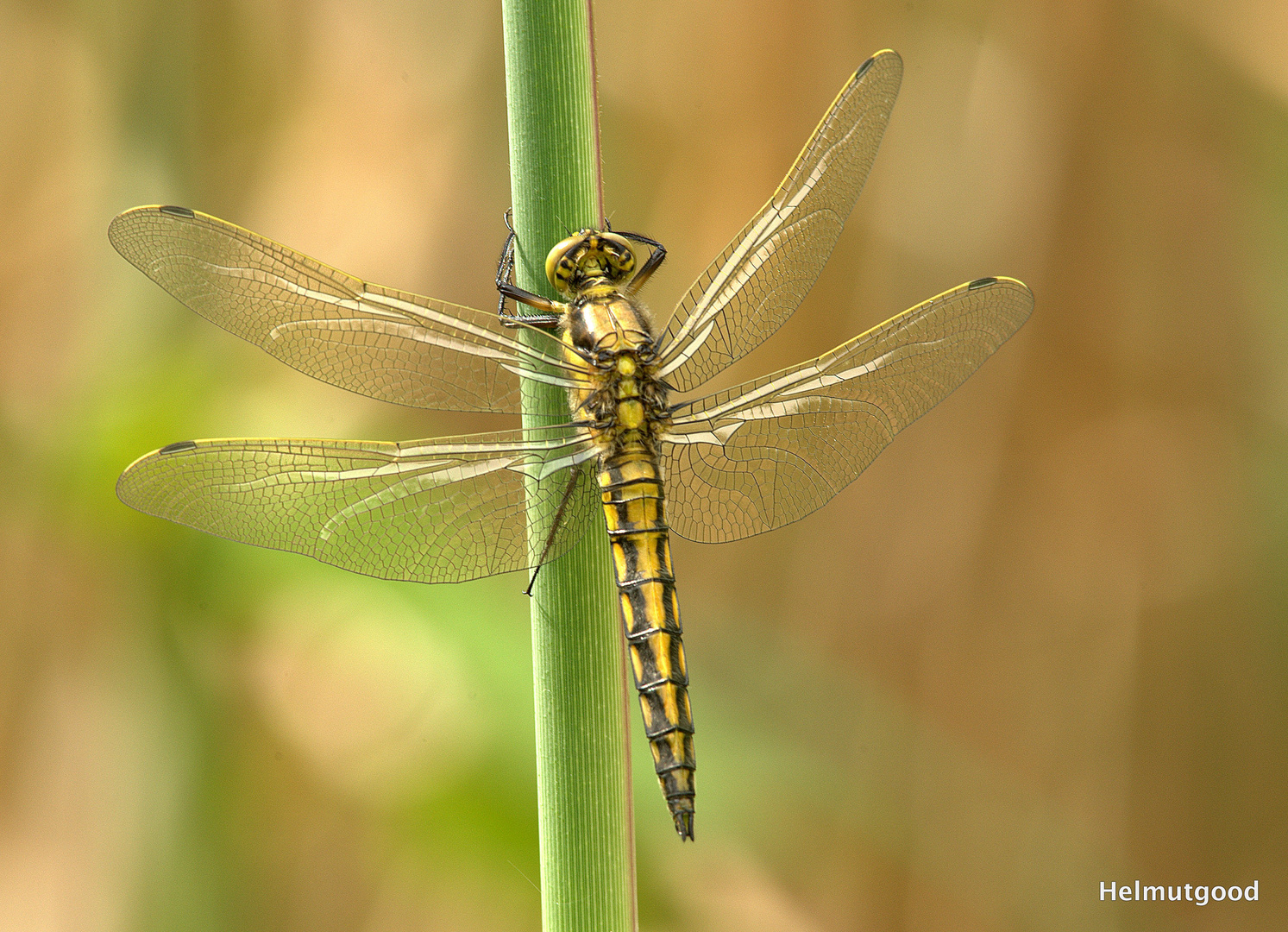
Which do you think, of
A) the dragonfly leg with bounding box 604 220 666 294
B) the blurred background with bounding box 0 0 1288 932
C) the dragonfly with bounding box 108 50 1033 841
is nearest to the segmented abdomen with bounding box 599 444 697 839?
the dragonfly with bounding box 108 50 1033 841

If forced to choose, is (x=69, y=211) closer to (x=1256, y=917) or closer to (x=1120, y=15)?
(x=1120, y=15)

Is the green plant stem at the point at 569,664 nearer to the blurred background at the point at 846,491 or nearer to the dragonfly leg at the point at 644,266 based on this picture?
the dragonfly leg at the point at 644,266

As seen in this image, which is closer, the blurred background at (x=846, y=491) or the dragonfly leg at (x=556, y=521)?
the dragonfly leg at (x=556, y=521)

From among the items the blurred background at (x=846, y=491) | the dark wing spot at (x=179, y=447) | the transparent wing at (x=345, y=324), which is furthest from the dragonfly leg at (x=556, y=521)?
the blurred background at (x=846, y=491)

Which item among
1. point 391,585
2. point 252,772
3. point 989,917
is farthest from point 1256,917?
point 252,772

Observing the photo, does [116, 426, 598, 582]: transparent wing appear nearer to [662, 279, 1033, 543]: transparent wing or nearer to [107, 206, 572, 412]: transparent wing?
[107, 206, 572, 412]: transparent wing
